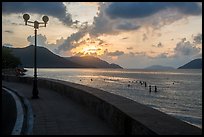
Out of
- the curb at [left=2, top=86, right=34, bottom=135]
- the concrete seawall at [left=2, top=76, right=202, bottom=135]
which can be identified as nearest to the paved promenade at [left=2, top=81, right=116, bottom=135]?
the curb at [left=2, top=86, right=34, bottom=135]

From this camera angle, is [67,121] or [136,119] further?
[67,121]

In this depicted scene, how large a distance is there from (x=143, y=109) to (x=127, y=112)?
977mm

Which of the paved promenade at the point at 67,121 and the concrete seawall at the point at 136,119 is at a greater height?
the concrete seawall at the point at 136,119

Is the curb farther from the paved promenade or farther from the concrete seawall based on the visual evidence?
the concrete seawall

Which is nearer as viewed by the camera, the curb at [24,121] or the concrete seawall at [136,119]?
the concrete seawall at [136,119]

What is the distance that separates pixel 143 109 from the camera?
940cm

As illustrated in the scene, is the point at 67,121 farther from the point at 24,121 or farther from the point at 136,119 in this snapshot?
the point at 136,119

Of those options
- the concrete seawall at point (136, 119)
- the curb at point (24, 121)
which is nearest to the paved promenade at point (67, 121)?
the curb at point (24, 121)

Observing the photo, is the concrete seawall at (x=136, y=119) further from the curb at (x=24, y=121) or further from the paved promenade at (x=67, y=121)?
the curb at (x=24, y=121)

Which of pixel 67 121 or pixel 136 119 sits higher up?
pixel 136 119

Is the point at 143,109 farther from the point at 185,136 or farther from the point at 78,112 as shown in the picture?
the point at 78,112

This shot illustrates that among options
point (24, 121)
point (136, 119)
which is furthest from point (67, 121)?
point (136, 119)

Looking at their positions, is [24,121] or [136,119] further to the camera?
[24,121]

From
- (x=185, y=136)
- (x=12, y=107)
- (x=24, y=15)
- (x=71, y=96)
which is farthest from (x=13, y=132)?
(x=24, y=15)
